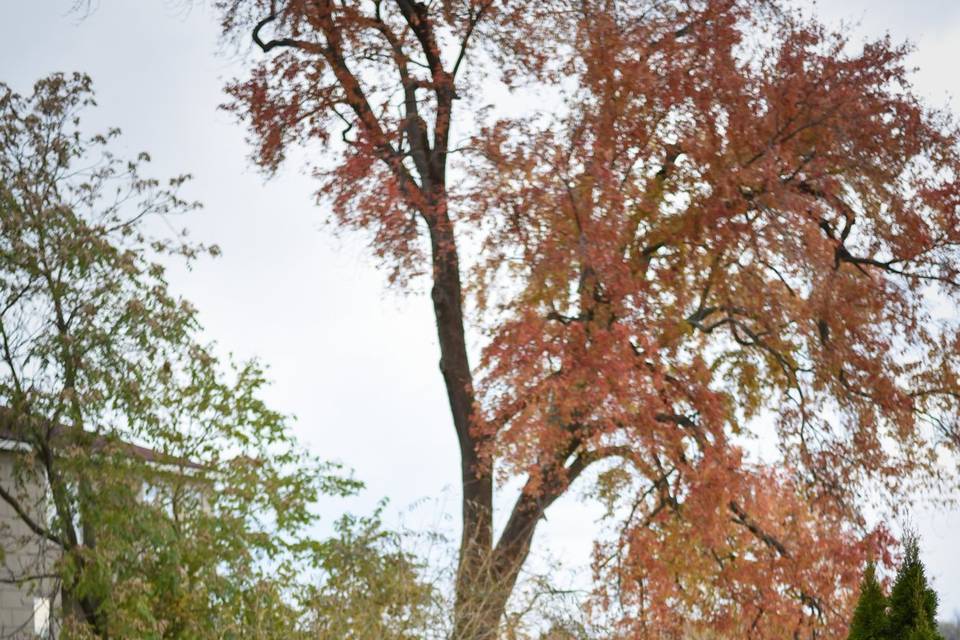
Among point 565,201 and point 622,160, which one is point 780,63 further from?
point 565,201

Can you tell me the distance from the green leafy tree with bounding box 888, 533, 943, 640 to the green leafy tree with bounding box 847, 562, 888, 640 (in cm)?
6

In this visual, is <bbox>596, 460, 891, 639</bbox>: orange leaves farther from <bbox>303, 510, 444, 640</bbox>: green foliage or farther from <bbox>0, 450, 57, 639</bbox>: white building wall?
<bbox>0, 450, 57, 639</bbox>: white building wall

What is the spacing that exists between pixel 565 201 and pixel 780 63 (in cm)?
276

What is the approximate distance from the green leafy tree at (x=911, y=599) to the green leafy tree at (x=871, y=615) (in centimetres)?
6

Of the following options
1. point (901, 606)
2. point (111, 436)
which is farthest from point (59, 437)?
point (901, 606)

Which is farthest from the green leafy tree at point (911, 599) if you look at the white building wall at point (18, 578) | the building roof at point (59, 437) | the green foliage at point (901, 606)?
the white building wall at point (18, 578)

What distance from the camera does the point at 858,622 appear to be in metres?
9.32

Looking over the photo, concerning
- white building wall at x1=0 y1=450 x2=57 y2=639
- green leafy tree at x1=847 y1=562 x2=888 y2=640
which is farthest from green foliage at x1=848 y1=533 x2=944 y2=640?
white building wall at x1=0 y1=450 x2=57 y2=639

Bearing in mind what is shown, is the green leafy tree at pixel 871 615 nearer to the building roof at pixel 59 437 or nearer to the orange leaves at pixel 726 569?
the orange leaves at pixel 726 569

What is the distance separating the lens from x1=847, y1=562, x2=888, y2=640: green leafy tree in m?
9.21

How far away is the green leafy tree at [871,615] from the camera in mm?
9211

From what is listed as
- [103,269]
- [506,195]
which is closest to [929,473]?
[506,195]

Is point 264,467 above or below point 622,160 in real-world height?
below

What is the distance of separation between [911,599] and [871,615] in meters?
0.32
